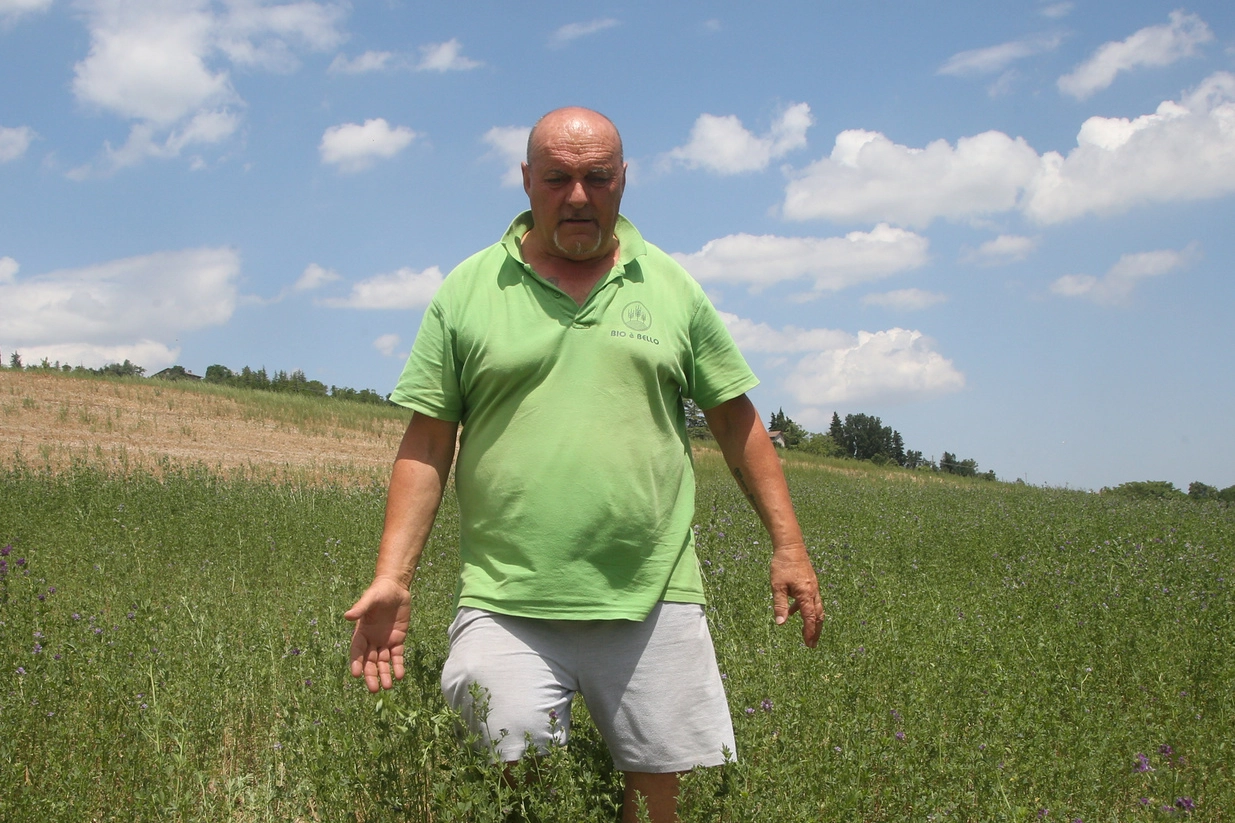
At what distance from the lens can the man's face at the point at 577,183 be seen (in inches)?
86.7

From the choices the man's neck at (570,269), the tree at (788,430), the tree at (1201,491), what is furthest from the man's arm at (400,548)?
the tree at (788,430)

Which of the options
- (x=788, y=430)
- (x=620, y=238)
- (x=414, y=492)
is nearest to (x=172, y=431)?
(x=414, y=492)

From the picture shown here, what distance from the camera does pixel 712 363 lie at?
2482 mm

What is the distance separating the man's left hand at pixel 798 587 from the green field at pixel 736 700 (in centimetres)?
41

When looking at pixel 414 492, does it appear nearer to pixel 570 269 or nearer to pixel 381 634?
pixel 381 634

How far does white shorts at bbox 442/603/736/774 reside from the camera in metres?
2.14

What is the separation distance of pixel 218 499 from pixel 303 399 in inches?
918

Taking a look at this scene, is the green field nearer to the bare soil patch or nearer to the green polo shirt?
the green polo shirt

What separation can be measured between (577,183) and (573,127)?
0.47ft

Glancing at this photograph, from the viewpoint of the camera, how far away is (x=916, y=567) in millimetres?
6711

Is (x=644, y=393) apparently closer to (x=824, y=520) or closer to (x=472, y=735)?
(x=472, y=735)

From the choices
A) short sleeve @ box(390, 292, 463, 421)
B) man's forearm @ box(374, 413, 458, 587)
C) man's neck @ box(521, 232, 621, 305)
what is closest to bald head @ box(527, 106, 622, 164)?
man's neck @ box(521, 232, 621, 305)

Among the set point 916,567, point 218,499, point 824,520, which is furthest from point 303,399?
point 916,567

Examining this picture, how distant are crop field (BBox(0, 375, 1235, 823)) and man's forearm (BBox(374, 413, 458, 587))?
396 millimetres
